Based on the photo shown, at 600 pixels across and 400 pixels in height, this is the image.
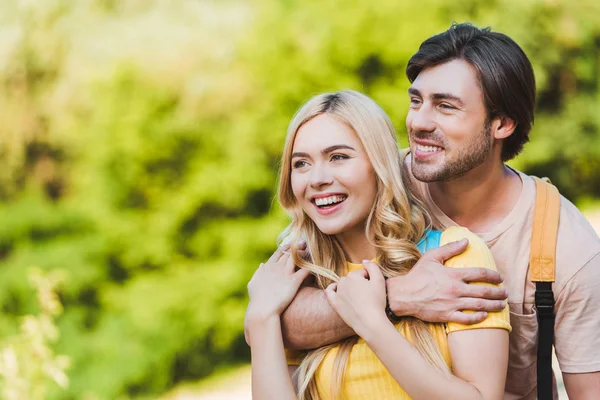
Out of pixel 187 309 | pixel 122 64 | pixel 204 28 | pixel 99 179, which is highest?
pixel 204 28

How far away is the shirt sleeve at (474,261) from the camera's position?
1.98m

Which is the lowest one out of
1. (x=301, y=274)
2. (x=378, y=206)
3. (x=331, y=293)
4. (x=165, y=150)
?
(x=331, y=293)

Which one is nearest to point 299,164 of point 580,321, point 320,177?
point 320,177

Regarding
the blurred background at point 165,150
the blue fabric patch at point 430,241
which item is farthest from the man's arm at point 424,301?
the blurred background at point 165,150

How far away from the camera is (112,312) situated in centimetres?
698

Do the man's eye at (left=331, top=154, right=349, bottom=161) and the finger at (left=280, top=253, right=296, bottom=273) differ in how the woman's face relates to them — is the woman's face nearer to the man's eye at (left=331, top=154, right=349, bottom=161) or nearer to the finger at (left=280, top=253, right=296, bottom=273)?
the man's eye at (left=331, top=154, right=349, bottom=161)

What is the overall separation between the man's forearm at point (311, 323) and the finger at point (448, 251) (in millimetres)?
334

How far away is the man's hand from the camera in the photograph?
198 cm

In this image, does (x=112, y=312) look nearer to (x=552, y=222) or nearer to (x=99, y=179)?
(x=99, y=179)

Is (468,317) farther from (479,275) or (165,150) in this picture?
(165,150)

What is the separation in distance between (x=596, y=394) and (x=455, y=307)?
72cm

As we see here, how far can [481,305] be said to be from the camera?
1.97 metres

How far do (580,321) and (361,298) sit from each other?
759 mm

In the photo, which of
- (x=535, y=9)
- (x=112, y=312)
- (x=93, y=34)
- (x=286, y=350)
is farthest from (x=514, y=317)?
(x=535, y=9)
